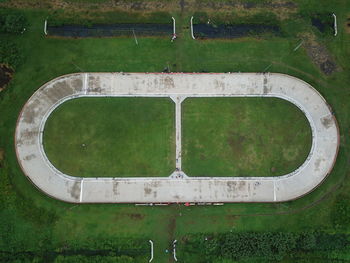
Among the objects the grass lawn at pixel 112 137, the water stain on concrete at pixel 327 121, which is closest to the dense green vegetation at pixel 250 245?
the grass lawn at pixel 112 137

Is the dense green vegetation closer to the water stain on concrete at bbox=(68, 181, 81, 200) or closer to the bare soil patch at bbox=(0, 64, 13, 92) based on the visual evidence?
the water stain on concrete at bbox=(68, 181, 81, 200)

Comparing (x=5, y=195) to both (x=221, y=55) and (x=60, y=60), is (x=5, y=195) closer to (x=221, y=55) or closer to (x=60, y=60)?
(x=60, y=60)

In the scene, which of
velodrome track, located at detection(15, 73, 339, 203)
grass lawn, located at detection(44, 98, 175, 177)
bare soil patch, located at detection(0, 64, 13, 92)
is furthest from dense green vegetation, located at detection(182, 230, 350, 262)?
bare soil patch, located at detection(0, 64, 13, 92)

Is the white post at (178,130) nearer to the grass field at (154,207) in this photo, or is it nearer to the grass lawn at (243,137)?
the grass lawn at (243,137)

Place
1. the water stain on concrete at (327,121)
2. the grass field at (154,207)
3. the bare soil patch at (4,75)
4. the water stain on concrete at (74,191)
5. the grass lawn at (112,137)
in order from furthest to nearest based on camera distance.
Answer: the water stain on concrete at (327,121) → the bare soil patch at (4,75) → the grass lawn at (112,137) → the water stain on concrete at (74,191) → the grass field at (154,207)

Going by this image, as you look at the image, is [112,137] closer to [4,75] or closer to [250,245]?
[4,75]

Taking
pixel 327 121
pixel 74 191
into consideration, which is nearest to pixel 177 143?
pixel 74 191
